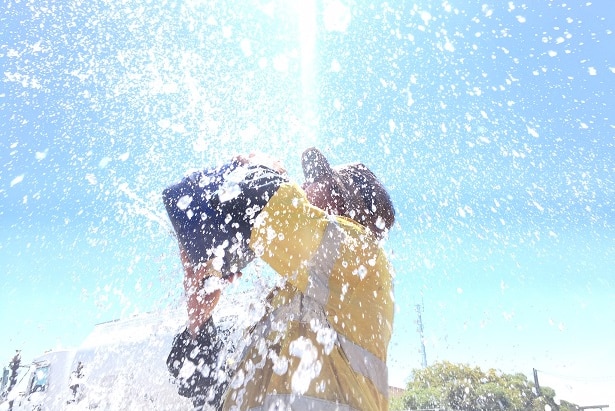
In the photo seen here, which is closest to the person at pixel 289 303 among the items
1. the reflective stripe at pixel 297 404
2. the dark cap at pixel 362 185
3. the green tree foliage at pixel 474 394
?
the reflective stripe at pixel 297 404

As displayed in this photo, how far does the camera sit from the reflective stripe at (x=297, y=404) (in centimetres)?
141

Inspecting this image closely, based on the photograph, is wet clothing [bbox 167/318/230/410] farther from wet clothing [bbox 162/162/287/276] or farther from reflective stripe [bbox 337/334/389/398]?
reflective stripe [bbox 337/334/389/398]

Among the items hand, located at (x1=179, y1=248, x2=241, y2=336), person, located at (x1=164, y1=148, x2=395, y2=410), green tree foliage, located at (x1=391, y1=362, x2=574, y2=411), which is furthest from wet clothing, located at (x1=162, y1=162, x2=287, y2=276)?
green tree foliage, located at (x1=391, y1=362, x2=574, y2=411)

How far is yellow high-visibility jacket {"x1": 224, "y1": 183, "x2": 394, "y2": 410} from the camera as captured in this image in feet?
4.77

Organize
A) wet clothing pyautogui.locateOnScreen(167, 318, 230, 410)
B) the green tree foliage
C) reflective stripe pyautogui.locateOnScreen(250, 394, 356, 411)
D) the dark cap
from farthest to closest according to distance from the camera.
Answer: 1. the green tree foliage
2. the dark cap
3. wet clothing pyautogui.locateOnScreen(167, 318, 230, 410)
4. reflective stripe pyautogui.locateOnScreen(250, 394, 356, 411)

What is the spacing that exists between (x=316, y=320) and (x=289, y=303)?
0.47ft

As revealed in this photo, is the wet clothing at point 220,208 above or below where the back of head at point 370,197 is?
below

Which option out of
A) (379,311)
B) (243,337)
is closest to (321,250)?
(379,311)

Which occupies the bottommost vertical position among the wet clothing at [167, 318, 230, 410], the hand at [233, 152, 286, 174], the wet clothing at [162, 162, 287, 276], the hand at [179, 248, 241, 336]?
the wet clothing at [167, 318, 230, 410]

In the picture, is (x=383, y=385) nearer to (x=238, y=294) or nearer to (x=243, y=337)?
(x=243, y=337)

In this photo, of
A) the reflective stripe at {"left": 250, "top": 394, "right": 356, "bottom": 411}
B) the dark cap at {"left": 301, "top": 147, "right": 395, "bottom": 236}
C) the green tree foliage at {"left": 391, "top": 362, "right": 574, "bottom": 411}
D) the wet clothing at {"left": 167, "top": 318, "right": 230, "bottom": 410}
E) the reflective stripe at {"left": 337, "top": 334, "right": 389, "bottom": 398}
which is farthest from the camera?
the green tree foliage at {"left": 391, "top": 362, "right": 574, "bottom": 411}

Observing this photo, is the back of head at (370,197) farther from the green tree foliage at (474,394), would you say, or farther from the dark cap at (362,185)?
the green tree foliage at (474,394)

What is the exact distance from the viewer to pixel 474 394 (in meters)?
29.4

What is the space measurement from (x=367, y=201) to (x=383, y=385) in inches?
32.8
